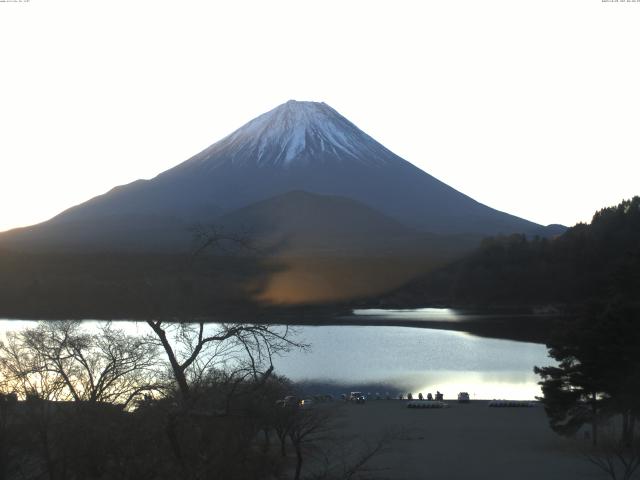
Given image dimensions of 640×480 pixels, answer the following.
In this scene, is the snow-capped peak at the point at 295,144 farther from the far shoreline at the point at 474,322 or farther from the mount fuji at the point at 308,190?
the far shoreline at the point at 474,322

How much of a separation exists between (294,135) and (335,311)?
58.4 m

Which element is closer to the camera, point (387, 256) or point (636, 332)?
point (636, 332)

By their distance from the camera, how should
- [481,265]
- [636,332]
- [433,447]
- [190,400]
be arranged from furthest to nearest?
[481,265] → [433,447] → [636,332] → [190,400]

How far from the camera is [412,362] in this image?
23500 millimetres

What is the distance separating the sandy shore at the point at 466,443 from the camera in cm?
932

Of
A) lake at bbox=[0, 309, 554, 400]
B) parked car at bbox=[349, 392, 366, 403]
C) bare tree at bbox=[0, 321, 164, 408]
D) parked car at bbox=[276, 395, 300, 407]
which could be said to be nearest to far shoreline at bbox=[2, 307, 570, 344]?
lake at bbox=[0, 309, 554, 400]

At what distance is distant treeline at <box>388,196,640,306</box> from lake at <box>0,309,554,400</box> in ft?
53.2

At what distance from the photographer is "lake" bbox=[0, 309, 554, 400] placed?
60.9 feet

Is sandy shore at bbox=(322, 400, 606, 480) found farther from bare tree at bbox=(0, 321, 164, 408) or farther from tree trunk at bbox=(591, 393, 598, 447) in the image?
bare tree at bbox=(0, 321, 164, 408)

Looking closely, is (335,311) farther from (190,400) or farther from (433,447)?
(190,400)

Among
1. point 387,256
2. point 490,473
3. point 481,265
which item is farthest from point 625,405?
point 387,256

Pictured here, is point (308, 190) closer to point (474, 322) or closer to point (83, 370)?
point (474, 322)

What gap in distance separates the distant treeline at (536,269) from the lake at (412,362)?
16.2 m

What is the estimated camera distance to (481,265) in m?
51.2
